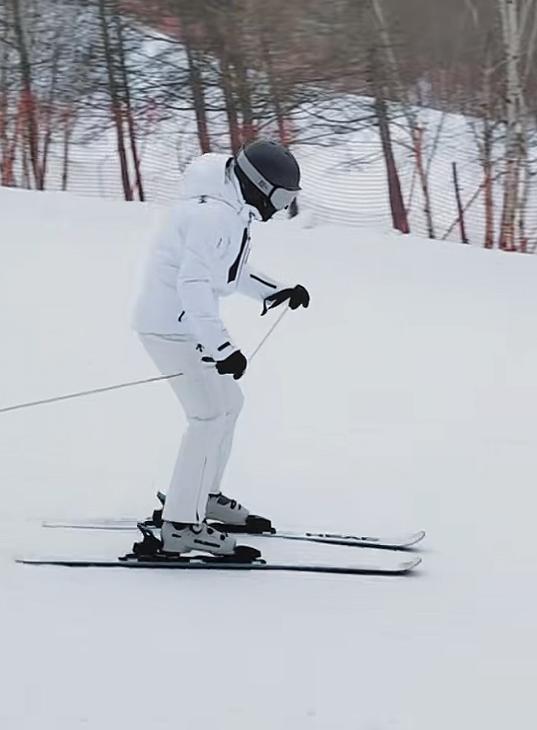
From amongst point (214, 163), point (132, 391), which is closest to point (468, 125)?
point (132, 391)

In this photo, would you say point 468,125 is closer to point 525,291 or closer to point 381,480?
point 525,291

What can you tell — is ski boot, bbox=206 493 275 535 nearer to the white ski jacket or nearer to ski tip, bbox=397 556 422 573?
ski tip, bbox=397 556 422 573

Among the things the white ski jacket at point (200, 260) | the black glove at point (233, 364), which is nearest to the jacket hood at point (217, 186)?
the white ski jacket at point (200, 260)

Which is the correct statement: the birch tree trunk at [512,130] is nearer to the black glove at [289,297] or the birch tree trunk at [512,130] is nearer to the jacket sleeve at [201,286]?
the black glove at [289,297]

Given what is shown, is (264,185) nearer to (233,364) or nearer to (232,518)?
(233,364)

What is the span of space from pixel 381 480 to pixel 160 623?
1.64 meters

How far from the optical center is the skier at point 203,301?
288cm

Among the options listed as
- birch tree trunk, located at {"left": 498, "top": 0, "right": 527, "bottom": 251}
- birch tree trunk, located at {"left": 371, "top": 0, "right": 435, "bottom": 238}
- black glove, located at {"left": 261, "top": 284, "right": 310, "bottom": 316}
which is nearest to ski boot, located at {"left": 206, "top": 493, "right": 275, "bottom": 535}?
black glove, located at {"left": 261, "top": 284, "right": 310, "bottom": 316}

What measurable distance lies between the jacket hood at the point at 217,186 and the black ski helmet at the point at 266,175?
0.8 inches

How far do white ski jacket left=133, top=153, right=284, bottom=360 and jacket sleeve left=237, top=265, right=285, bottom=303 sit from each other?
0.25m

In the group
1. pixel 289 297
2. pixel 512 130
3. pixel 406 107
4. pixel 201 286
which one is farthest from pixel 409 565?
pixel 406 107

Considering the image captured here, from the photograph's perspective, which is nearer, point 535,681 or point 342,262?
point 535,681

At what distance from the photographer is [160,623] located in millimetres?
2729

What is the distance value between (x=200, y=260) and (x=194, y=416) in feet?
1.59
